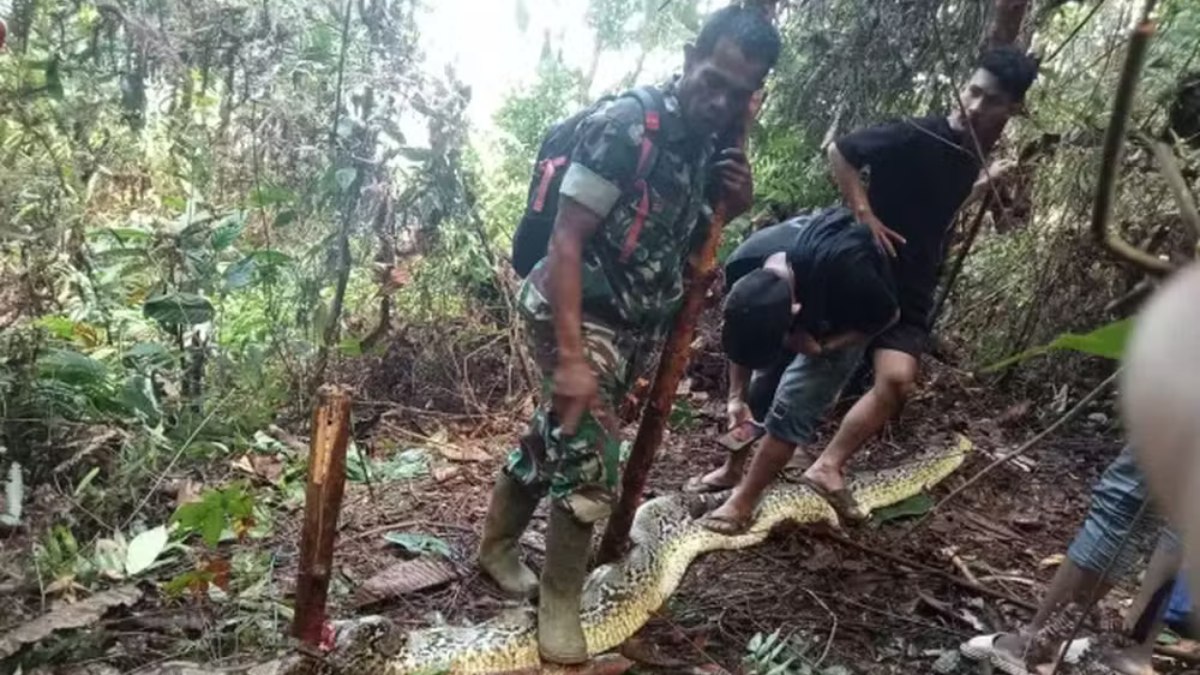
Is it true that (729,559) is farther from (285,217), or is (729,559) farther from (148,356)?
(148,356)

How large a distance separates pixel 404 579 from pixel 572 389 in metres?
1.01

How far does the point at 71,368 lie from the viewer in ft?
11.4

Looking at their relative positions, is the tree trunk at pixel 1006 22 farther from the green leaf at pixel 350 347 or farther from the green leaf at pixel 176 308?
the green leaf at pixel 176 308

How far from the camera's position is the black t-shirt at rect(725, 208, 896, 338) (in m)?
3.35

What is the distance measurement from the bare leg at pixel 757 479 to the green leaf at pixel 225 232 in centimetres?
224

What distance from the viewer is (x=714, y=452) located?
4496 mm

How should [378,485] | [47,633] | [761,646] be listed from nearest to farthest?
[47,633] < [761,646] < [378,485]

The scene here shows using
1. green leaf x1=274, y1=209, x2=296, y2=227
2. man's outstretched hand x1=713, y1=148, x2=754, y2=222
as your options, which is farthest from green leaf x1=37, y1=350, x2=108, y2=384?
man's outstretched hand x1=713, y1=148, x2=754, y2=222

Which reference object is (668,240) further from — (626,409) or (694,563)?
(626,409)

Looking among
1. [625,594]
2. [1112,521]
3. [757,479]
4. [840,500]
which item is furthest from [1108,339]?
[840,500]

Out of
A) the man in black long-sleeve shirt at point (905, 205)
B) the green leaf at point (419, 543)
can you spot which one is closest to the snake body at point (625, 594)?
the man in black long-sleeve shirt at point (905, 205)

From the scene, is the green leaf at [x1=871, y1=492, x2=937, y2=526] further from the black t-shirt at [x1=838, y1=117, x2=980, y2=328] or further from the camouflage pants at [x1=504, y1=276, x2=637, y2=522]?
the camouflage pants at [x1=504, y1=276, x2=637, y2=522]

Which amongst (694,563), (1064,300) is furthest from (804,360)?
(1064,300)

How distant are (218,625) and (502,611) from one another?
2.70 ft
